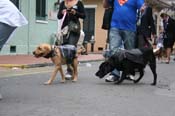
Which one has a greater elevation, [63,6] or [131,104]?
[63,6]

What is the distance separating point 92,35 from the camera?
3412cm

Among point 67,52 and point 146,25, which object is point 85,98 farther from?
point 146,25

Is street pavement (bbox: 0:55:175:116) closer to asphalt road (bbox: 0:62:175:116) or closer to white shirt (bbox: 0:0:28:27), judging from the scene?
asphalt road (bbox: 0:62:175:116)

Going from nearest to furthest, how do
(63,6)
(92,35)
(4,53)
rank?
(63,6), (4,53), (92,35)

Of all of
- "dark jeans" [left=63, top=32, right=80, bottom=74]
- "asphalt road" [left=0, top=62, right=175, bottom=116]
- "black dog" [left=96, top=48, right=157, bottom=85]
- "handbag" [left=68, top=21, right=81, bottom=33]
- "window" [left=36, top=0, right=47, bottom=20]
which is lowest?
"asphalt road" [left=0, top=62, right=175, bottom=116]

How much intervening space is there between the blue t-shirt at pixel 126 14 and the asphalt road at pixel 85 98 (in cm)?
116

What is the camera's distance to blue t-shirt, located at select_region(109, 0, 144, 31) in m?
10.3

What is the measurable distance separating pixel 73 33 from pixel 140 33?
1.59 m

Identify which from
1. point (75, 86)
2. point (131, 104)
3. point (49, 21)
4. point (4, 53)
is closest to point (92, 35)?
point (49, 21)

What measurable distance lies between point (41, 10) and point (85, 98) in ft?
49.9

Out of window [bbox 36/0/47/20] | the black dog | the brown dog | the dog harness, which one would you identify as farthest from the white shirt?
window [bbox 36/0/47/20]

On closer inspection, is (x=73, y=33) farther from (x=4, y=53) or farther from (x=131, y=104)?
(x=4, y=53)

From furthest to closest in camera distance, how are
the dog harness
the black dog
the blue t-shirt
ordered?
the blue t-shirt, the black dog, the dog harness

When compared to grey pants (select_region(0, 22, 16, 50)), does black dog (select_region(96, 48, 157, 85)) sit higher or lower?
lower
